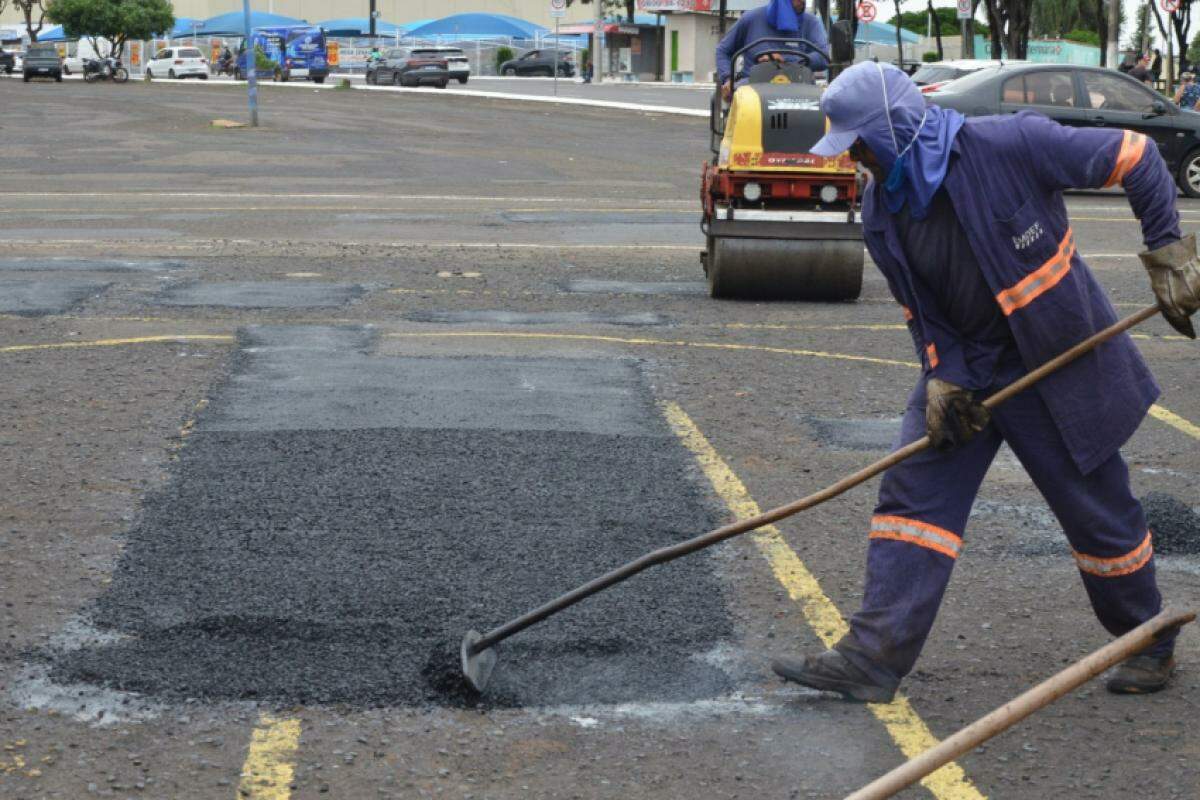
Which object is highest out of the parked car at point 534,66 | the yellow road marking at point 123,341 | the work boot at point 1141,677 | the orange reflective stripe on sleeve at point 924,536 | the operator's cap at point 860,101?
the parked car at point 534,66

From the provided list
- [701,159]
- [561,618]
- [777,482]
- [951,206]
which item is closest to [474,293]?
[777,482]

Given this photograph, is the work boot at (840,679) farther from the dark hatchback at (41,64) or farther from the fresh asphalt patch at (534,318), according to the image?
the dark hatchback at (41,64)

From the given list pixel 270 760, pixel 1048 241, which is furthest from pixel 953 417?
pixel 270 760

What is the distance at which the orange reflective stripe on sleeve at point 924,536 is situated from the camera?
15.1 ft

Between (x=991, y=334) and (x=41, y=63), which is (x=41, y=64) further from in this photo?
(x=991, y=334)

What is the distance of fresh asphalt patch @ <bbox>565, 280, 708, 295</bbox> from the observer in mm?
12453

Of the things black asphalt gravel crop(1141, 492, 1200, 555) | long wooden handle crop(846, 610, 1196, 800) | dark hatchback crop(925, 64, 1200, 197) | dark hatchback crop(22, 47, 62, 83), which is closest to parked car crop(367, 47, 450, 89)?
dark hatchback crop(22, 47, 62, 83)

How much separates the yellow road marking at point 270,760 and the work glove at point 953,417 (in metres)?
1.83

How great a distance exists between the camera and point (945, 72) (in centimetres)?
2377

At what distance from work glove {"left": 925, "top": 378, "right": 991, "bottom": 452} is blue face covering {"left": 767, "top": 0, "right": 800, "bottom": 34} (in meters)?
7.71

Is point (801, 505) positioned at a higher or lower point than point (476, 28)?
lower

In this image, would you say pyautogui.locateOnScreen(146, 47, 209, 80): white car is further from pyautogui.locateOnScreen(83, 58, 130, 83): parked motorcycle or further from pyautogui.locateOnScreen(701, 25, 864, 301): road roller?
pyautogui.locateOnScreen(701, 25, 864, 301): road roller

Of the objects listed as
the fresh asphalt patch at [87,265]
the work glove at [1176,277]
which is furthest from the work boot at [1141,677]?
the fresh asphalt patch at [87,265]

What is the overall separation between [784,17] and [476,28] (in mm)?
79972
